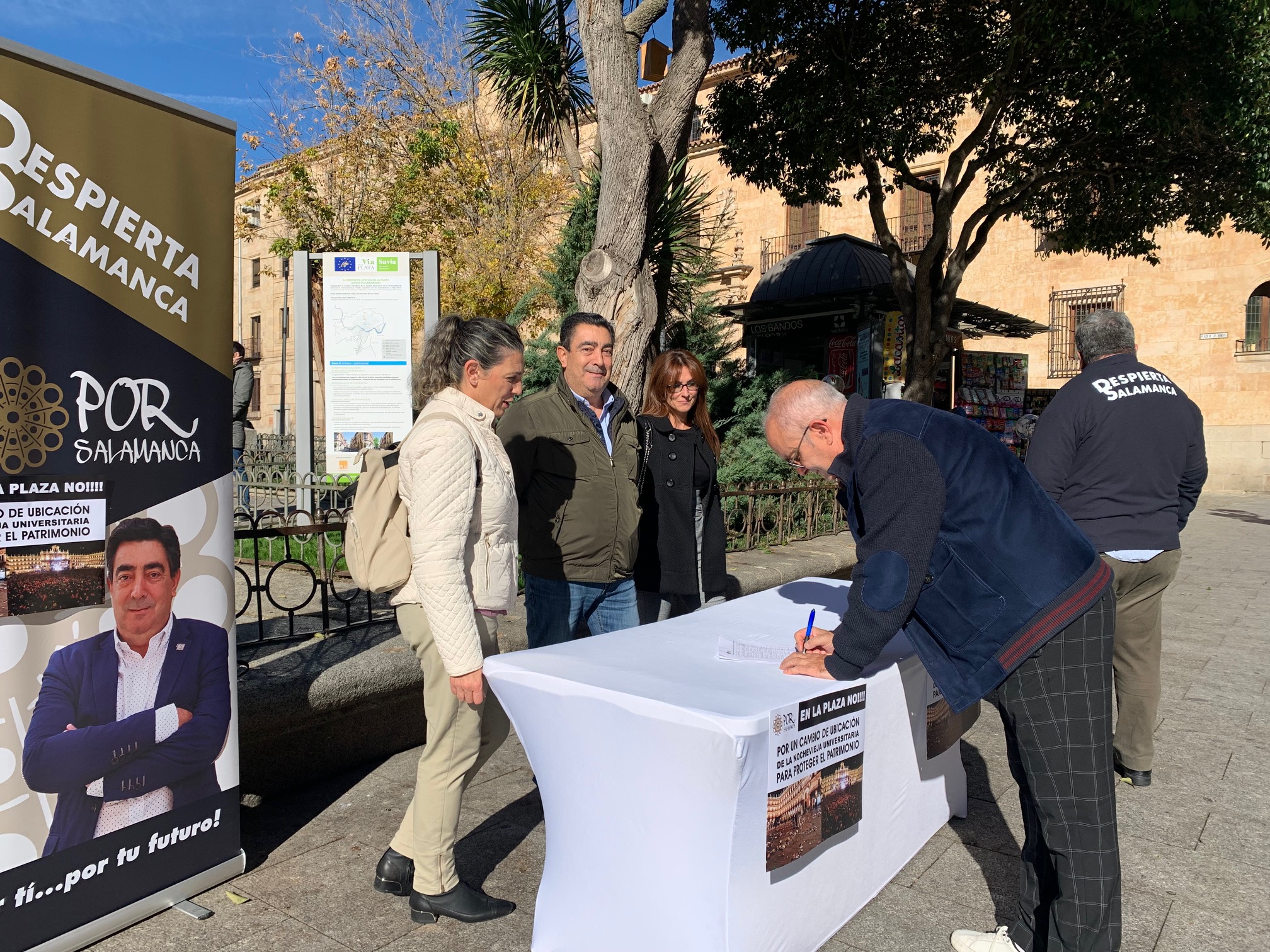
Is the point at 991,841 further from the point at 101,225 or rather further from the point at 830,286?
the point at 830,286

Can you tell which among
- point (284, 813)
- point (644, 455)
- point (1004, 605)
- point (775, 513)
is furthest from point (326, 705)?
point (775, 513)

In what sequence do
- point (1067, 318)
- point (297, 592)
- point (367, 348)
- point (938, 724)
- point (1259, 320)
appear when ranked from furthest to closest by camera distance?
point (1067, 318) → point (1259, 320) → point (367, 348) → point (297, 592) → point (938, 724)

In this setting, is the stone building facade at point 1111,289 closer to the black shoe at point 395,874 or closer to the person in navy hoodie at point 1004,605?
the black shoe at point 395,874

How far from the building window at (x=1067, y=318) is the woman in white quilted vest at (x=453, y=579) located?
23.6 metres

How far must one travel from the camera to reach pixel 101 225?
8.09ft

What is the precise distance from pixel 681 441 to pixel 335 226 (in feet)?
54.3

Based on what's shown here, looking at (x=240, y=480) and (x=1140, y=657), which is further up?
(x=240, y=480)

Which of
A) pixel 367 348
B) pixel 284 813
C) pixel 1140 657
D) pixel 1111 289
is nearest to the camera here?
pixel 284 813

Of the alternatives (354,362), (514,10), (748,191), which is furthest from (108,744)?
(748,191)

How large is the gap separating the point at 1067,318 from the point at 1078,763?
24.4 meters

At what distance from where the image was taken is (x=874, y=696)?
243 cm

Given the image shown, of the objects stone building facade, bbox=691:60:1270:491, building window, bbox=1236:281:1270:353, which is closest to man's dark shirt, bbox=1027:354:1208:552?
stone building facade, bbox=691:60:1270:491

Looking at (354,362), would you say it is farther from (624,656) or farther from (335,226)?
(335,226)

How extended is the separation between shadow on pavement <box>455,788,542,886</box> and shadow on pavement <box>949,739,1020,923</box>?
159 centimetres
